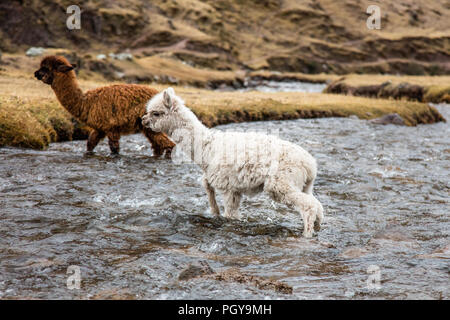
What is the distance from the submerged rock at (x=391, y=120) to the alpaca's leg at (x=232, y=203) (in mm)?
16104

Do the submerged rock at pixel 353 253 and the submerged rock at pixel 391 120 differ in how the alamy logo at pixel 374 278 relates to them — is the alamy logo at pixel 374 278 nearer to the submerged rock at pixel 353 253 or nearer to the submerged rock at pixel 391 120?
the submerged rock at pixel 353 253

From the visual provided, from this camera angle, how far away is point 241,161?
8.00m

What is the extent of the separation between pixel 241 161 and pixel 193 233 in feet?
4.57

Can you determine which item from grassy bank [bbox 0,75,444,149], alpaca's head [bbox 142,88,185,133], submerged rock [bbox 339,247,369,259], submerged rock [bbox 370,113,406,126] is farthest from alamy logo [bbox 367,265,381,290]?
submerged rock [bbox 370,113,406,126]

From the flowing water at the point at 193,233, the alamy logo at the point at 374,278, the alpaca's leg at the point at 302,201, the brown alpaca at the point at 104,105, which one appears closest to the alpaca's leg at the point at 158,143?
the brown alpaca at the point at 104,105

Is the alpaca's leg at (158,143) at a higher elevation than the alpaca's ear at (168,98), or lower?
lower

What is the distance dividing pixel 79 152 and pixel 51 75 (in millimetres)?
2334

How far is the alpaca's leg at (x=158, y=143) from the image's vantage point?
1413cm

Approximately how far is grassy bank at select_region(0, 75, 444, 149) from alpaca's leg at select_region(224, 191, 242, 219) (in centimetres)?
782

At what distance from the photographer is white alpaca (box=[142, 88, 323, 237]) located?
767cm

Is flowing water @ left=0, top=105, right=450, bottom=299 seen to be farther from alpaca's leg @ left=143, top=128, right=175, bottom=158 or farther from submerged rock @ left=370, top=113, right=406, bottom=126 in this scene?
submerged rock @ left=370, top=113, right=406, bottom=126

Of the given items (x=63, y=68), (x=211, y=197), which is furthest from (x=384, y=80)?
(x=211, y=197)

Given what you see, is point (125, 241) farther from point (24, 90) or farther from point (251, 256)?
point (24, 90)

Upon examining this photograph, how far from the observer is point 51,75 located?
14.1m
